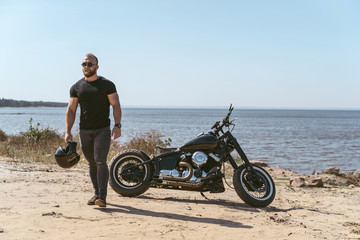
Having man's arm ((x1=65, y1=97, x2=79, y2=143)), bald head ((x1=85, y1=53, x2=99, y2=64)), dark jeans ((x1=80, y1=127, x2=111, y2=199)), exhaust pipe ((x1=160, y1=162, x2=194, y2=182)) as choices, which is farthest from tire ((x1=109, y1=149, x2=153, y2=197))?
bald head ((x1=85, y1=53, x2=99, y2=64))

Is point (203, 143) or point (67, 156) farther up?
point (203, 143)

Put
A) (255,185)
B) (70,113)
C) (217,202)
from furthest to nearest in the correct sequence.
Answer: (217,202), (255,185), (70,113)

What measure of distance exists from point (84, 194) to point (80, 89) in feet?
7.15

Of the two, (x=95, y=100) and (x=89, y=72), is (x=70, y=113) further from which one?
(x=89, y=72)

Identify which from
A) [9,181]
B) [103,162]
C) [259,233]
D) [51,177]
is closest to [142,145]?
[51,177]

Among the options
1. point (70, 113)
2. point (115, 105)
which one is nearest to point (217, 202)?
point (115, 105)

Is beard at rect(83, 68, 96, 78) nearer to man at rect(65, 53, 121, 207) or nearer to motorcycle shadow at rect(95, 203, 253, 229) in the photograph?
man at rect(65, 53, 121, 207)

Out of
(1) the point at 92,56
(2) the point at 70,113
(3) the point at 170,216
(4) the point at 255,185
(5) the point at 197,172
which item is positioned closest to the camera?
(3) the point at 170,216

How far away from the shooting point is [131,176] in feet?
24.6

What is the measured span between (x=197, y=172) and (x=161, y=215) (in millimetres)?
1224

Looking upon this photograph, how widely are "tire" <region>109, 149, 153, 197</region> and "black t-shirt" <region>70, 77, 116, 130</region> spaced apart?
144cm

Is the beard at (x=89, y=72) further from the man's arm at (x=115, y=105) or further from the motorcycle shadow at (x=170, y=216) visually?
the motorcycle shadow at (x=170, y=216)

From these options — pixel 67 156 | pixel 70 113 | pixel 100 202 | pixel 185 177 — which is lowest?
pixel 100 202

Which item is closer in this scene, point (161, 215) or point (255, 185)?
point (161, 215)
